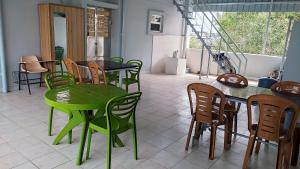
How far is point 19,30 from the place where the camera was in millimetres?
5035

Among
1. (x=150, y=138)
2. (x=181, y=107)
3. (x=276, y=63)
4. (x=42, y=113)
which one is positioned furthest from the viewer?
(x=276, y=63)

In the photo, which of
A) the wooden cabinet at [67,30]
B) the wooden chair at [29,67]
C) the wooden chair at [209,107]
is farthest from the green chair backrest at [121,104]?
the wooden cabinet at [67,30]

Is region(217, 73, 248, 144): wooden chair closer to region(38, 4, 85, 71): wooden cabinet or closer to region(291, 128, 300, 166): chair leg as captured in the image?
region(291, 128, 300, 166): chair leg

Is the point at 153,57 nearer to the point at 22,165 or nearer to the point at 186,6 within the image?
the point at 186,6

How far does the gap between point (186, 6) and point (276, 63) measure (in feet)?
12.0

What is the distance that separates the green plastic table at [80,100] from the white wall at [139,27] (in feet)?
14.9

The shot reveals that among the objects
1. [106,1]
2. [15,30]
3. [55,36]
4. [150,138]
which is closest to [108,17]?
[106,1]

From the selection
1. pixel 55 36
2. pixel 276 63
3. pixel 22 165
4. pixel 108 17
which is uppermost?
pixel 108 17

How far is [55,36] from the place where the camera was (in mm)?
5305

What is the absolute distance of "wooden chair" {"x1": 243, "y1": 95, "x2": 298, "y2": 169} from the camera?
216 cm

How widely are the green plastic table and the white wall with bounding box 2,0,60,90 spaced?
9.48ft

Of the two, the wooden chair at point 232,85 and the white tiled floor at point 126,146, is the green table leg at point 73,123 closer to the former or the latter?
the white tiled floor at point 126,146

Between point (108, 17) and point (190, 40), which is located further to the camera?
point (190, 40)

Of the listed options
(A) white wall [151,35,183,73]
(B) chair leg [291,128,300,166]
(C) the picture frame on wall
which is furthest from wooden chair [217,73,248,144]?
(A) white wall [151,35,183,73]
